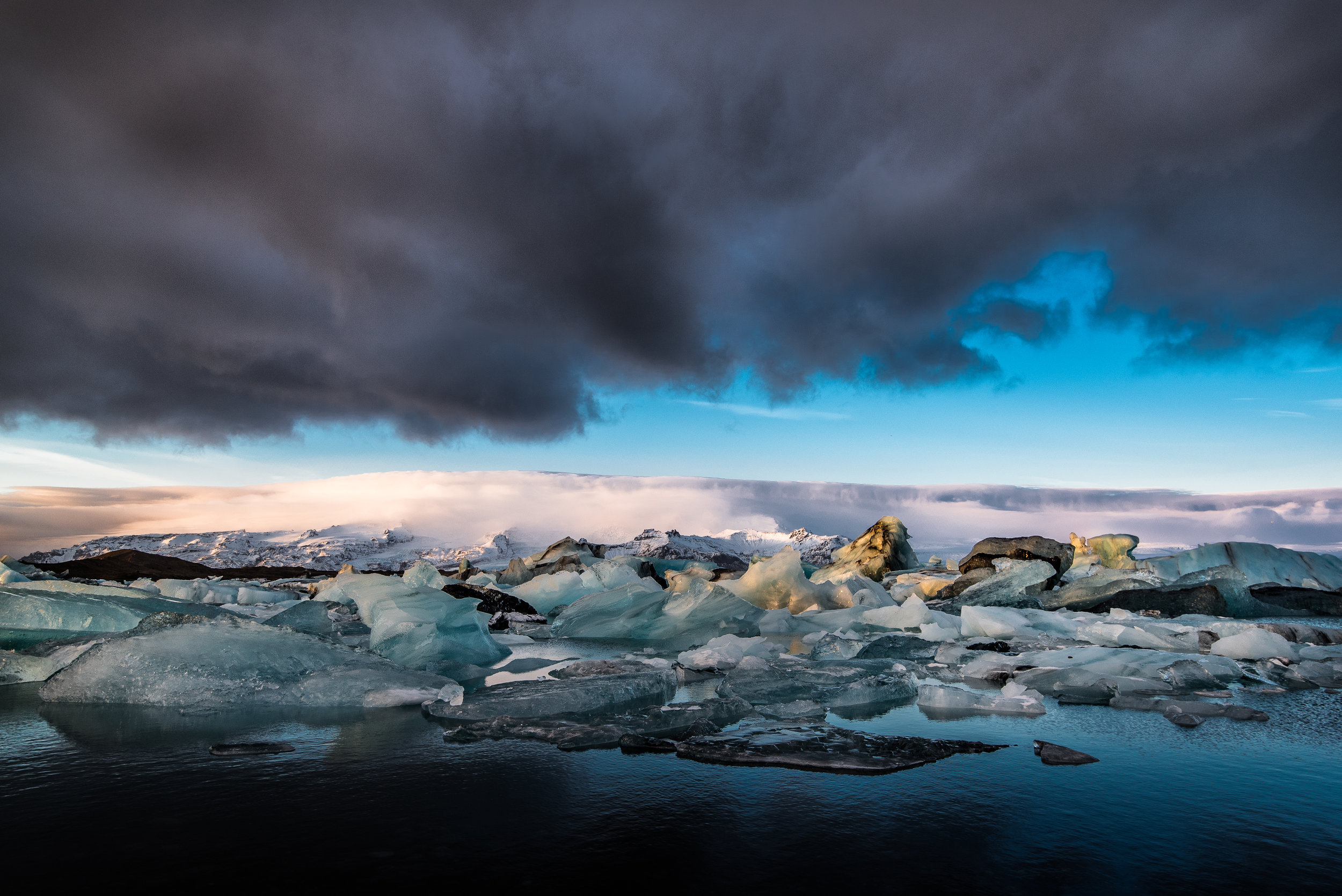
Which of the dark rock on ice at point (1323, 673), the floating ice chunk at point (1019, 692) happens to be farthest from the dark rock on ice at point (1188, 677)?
the floating ice chunk at point (1019, 692)

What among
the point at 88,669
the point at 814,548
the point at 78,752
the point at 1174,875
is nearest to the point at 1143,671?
the point at 1174,875

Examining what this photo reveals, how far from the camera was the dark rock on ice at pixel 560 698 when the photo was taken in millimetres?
3521

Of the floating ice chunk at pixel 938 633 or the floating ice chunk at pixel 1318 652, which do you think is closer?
the floating ice chunk at pixel 1318 652

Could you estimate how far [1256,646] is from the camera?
223 inches

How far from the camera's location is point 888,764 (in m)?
2.54

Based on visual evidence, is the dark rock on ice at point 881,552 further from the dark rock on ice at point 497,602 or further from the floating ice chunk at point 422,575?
the floating ice chunk at point 422,575

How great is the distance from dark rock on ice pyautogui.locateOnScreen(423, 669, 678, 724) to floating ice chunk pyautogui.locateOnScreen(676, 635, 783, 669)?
3.95 feet

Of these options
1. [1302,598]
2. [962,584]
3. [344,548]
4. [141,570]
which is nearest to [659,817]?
[962,584]

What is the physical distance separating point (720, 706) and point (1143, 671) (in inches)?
128

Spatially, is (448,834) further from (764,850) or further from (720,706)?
(720,706)

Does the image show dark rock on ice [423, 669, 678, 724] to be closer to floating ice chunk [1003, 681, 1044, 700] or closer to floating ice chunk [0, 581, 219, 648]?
floating ice chunk [1003, 681, 1044, 700]

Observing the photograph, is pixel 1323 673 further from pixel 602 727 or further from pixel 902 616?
pixel 602 727

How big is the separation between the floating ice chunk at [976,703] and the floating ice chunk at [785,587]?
7.47 m

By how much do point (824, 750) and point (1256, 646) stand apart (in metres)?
5.18
